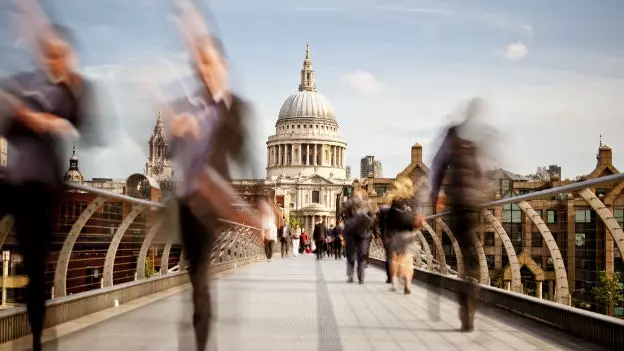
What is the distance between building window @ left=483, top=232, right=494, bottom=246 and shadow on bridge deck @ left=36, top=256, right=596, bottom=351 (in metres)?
0.93

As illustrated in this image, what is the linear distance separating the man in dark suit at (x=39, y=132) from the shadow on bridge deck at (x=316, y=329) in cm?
110

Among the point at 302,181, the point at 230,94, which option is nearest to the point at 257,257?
the point at 230,94

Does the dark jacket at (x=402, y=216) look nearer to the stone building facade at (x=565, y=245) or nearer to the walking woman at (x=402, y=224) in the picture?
the walking woman at (x=402, y=224)

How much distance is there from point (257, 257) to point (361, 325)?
2362 centimetres

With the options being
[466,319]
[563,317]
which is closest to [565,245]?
[563,317]

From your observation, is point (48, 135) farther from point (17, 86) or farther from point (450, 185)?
point (450, 185)

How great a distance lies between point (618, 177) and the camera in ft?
20.7

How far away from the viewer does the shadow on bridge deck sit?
21.9 feet

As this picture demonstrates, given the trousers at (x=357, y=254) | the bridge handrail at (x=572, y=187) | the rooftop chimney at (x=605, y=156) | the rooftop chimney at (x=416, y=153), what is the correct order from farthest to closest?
1. the rooftop chimney at (x=416, y=153)
2. the rooftop chimney at (x=605, y=156)
3. the trousers at (x=357, y=254)
4. the bridge handrail at (x=572, y=187)

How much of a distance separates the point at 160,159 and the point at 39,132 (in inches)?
29.2

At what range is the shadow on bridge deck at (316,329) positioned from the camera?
263 inches

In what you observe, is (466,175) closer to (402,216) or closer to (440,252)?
(402,216)

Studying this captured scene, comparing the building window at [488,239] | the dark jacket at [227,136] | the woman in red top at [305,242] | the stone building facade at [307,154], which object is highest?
the stone building facade at [307,154]

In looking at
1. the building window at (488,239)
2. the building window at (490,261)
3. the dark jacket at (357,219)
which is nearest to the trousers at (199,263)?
the building window at (490,261)
